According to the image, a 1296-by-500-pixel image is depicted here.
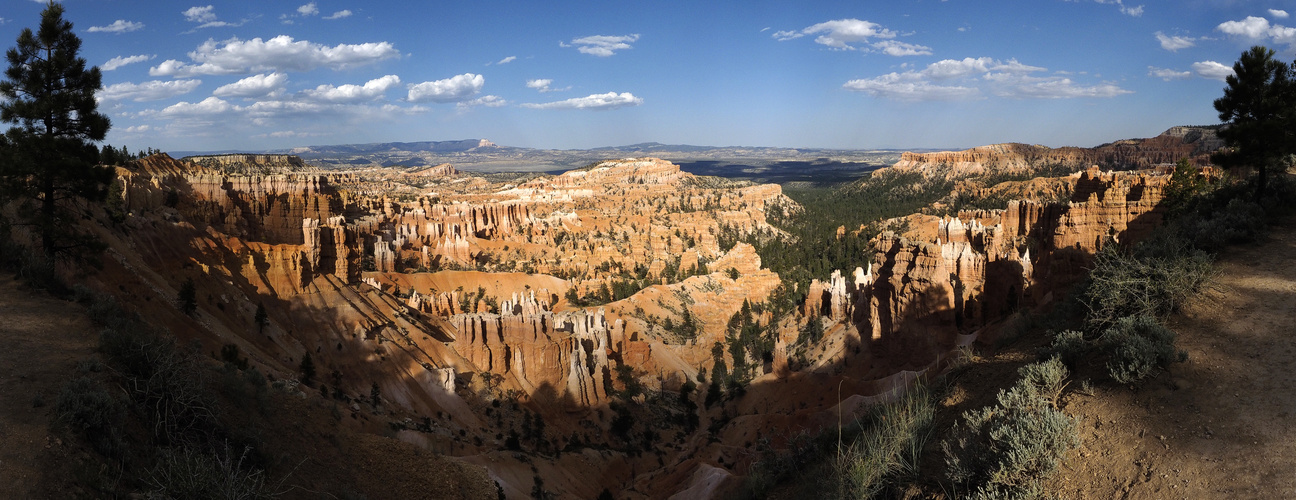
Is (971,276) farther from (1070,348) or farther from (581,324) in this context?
(1070,348)

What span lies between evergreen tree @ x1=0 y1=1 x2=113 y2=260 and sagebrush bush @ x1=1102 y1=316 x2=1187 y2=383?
2088 cm

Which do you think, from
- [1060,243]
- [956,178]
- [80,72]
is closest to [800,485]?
[80,72]

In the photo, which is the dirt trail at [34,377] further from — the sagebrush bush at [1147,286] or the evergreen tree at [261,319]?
the sagebrush bush at [1147,286]

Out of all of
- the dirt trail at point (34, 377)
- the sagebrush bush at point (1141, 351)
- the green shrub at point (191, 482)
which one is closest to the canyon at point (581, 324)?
the dirt trail at point (34, 377)

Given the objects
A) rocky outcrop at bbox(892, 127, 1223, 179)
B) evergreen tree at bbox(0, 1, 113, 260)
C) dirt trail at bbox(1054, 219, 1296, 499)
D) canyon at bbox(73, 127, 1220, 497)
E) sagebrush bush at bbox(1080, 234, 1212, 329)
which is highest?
rocky outcrop at bbox(892, 127, 1223, 179)

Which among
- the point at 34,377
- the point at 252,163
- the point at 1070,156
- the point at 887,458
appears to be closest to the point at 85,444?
the point at 34,377

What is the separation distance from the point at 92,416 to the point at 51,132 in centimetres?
1132

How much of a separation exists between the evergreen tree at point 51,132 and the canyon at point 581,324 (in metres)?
1.84

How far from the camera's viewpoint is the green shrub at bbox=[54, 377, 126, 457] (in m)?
7.64

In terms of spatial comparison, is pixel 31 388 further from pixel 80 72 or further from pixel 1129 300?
pixel 1129 300

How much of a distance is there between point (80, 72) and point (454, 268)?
48.1 metres

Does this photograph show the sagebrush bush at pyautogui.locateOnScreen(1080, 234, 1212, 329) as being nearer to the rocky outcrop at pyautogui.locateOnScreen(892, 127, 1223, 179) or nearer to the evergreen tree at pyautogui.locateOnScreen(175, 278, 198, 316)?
the evergreen tree at pyautogui.locateOnScreen(175, 278, 198, 316)

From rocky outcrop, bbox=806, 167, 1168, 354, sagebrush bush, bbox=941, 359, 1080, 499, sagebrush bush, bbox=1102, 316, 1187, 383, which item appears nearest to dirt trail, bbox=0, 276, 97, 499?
sagebrush bush, bbox=941, 359, 1080, 499

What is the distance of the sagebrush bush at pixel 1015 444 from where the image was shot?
7391mm
